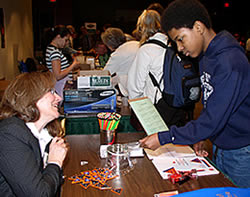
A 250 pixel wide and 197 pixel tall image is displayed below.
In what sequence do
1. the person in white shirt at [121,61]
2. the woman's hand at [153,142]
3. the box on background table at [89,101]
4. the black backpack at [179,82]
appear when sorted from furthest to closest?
the person in white shirt at [121,61] → the box on background table at [89,101] → the black backpack at [179,82] → the woman's hand at [153,142]

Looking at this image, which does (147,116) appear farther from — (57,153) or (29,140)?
(29,140)

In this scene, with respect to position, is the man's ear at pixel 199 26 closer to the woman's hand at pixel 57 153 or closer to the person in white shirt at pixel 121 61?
the woman's hand at pixel 57 153

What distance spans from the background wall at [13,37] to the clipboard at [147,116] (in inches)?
196

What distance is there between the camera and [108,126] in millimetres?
1633

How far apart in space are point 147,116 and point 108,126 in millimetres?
236

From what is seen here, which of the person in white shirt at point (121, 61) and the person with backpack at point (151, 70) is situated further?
the person in white shirt at point (121, 61)

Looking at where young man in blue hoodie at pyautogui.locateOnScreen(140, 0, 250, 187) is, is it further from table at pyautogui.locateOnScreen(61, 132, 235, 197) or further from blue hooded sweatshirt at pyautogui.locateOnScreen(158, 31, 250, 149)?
table at pyautogui.locateOnScreen(61, 132, 235, 197)

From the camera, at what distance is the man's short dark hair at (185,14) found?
1271 mm

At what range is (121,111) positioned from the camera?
2.55 m

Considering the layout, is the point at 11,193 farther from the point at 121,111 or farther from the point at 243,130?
the point at 121,111

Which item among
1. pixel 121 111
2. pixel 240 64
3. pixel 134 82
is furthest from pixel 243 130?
pixel 121 111

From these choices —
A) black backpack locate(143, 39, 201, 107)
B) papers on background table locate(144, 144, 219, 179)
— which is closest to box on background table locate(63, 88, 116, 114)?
black backpack locate(143, 39, 201, 107)

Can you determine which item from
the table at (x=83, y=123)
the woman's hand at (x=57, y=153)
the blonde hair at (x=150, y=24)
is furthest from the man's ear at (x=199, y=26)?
the table at (x=83, y=123)

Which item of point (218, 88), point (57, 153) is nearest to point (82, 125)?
point (57, 153)
